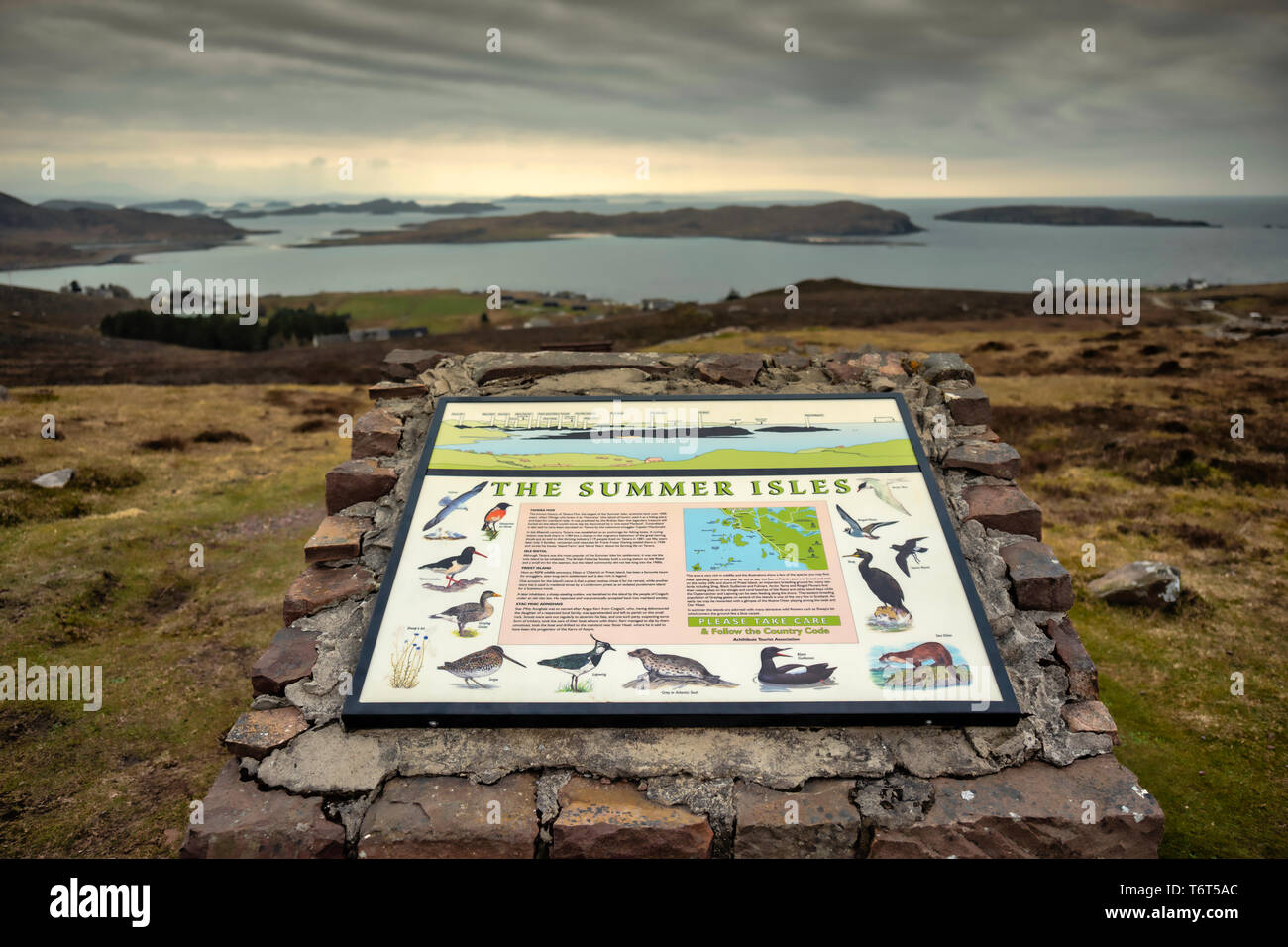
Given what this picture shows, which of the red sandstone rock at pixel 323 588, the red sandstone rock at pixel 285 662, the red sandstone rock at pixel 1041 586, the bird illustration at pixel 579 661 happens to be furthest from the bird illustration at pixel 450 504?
the red sandstone rock at pixel 1041 586

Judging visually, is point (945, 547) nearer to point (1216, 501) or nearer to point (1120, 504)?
point (1120, 504)

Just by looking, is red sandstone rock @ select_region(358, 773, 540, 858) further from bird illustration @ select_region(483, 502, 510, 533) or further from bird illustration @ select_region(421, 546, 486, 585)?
bird illustration @ select_region(483, 502, 510, 533)

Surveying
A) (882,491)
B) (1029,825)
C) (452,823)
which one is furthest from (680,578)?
(1029,825)

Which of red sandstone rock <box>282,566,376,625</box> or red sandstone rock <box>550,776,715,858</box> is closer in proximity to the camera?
red sandstone rock <box>550,776,715,858</box>

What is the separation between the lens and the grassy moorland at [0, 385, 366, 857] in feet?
16.3

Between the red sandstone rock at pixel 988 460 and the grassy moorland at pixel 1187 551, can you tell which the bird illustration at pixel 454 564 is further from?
the grassy moorland at pixel 1187 551

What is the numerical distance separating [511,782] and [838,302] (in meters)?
63.8

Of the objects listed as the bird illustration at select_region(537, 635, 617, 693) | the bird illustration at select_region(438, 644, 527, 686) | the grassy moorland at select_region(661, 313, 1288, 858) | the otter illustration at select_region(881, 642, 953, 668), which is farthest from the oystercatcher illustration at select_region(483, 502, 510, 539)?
the grassy moorland at select_region(661, 313, 1288, 858)

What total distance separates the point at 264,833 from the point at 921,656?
316 centimetres

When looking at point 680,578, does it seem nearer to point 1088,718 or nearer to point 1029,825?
point 1029,825

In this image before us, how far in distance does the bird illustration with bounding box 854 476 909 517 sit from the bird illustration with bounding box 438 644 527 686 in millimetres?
2276

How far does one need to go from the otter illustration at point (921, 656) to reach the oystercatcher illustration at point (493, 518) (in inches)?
87.6

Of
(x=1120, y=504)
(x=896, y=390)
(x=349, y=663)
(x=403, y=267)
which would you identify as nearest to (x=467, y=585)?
(x=349, y=663)

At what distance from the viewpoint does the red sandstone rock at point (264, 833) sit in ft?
10.9
